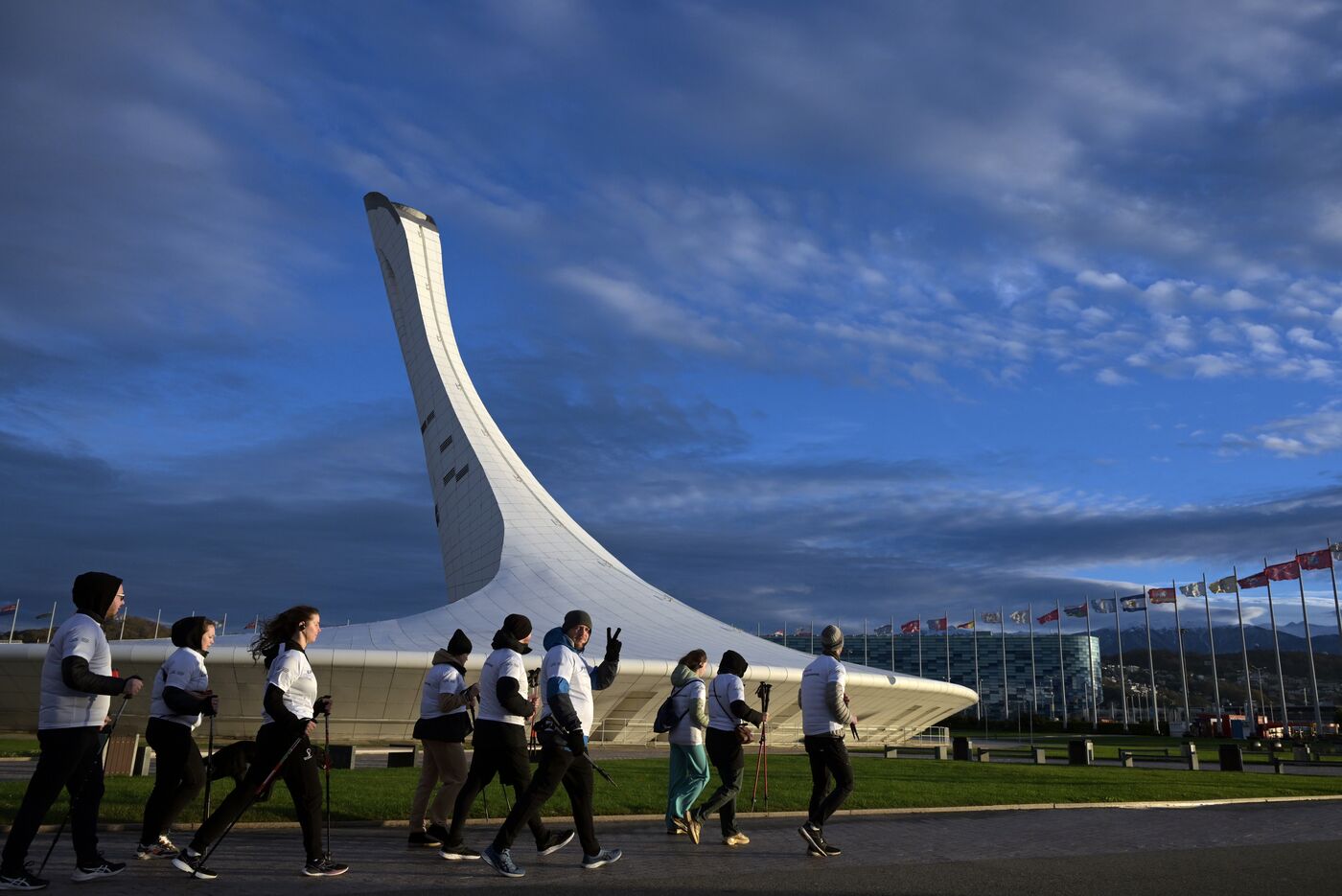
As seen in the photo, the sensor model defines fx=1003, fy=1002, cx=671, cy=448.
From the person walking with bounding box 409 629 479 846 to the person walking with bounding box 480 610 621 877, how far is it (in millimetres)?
820

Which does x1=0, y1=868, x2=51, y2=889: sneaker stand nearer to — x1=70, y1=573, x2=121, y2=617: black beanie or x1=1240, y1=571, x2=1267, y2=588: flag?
x1=70, y1=573, x2=121, y2=617: black beanie

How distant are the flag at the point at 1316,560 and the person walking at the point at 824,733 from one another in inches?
1353

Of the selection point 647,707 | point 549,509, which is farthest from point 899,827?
point 549,509

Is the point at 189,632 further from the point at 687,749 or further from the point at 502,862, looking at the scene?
the point at 687,749

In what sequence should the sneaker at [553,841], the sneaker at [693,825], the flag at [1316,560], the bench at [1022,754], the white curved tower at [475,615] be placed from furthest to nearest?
the flag at [1316,560] < the bench at [1022,754] < the white curved tower at [475,615] < the sneaker at [693,825] < the sneaker at [553,841]

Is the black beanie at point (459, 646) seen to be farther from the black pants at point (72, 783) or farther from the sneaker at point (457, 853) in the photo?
the black pants at point (72, 783)

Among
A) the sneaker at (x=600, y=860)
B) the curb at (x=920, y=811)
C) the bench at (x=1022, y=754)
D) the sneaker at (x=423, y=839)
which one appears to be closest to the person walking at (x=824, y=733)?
the sneaker at (x=600, y=860)

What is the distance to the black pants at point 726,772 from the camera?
6797mm

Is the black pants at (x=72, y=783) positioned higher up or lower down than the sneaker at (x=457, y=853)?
higher up

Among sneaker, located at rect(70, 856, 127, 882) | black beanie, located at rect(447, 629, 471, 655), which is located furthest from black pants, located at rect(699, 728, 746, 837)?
sneaker, located at rect(70, 856, 127, 882)

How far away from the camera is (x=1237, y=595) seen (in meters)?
41.6

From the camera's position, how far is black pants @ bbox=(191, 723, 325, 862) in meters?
5.18

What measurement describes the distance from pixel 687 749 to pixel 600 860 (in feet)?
4.43

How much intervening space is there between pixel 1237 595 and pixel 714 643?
29.4 m
